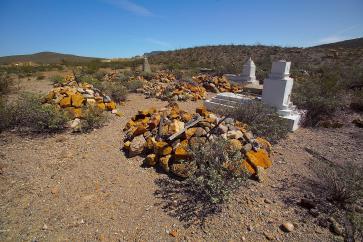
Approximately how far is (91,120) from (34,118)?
4.03 feet

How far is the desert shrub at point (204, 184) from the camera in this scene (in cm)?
269

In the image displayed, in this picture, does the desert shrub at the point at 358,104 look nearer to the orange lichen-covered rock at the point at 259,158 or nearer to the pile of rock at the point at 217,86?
the pile of rock at the point at 217,86

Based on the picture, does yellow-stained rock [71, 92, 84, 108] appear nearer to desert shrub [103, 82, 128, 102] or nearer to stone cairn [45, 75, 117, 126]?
stone cairn [45, 75, 117, 126]

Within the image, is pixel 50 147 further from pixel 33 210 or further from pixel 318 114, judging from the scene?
pixel 318 114

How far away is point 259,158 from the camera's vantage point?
3.64 m

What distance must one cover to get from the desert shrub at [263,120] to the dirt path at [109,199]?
0.43 metres

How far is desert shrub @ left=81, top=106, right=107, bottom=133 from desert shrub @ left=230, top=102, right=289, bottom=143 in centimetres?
317

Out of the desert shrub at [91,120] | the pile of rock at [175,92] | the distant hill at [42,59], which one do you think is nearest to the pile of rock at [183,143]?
the desert shrub at [91,120]

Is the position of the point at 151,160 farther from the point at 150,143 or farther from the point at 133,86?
the point at 133,86

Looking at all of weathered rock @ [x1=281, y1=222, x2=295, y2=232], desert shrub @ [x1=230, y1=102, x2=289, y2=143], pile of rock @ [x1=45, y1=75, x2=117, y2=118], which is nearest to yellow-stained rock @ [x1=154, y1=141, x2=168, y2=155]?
weathered rock @ [x1=281, y1=222, x2=295, y2=232]

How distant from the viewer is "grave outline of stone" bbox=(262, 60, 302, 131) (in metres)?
5.65

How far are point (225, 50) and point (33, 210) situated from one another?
3314cm

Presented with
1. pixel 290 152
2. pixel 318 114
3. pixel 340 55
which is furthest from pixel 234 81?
pixel 340 55

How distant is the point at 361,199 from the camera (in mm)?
2896
